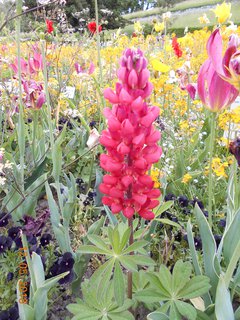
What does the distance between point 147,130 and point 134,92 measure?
0.33 ft

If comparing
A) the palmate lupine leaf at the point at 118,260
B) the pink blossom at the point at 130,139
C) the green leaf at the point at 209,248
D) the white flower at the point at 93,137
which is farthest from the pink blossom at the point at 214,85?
the white flower at the point at 93,137

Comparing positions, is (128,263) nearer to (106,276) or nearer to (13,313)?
(106,276)

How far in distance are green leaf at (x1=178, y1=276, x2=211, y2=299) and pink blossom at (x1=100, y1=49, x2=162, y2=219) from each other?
267 mm

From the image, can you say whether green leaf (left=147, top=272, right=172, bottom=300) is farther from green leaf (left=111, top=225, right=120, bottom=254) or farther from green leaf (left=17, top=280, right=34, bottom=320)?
green leaf (left=17, top=280, right=34, bottom=320)

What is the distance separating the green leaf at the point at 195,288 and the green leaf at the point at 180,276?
0.05 feet

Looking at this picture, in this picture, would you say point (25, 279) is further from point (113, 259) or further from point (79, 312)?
point (113, 259)

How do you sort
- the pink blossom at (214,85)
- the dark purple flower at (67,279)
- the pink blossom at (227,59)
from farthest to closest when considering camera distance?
the dark purple flower at (67,279), the pink blossom at (214,85), the pink blossom at (227,59)

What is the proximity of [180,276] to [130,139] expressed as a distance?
47 cm

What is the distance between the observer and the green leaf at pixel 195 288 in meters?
1.13

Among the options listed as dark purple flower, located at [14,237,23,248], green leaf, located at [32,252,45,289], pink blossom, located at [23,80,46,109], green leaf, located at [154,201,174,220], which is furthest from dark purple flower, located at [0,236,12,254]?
pink blossom, located at [23,80,46,109]

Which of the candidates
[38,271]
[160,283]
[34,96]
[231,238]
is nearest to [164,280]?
[160,283]

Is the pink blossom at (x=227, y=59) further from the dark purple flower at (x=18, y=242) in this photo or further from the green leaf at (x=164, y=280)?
the dark purple flower at (x=18, y=242)

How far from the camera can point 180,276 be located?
118 centimetres

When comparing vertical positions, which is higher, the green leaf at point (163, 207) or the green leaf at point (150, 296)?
the green leaf at point (163, 207)
